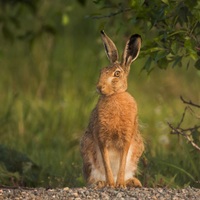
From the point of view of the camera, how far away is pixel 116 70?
6680 millimetres

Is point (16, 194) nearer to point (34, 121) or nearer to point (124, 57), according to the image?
point (124, 57)

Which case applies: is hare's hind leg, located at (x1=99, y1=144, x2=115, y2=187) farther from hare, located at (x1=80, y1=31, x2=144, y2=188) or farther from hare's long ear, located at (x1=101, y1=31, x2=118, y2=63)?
hare's long ear, located at (x1=101, y1=31, x2=118, y2=63)

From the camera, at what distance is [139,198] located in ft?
20.4

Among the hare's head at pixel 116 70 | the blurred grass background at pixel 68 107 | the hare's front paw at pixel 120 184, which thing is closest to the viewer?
the hare's head at pixel 116 70

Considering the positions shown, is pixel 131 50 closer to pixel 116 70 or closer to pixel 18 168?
pixel 116 70

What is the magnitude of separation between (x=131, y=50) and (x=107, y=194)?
119 centimetres

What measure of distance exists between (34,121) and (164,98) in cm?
219

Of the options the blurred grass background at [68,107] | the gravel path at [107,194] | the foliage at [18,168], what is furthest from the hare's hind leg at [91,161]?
the foliage at [18,168]

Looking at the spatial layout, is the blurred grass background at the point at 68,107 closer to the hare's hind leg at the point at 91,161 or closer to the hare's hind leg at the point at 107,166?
the hare's hind leg at the point at 91,161

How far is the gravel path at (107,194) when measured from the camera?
20.6 feet

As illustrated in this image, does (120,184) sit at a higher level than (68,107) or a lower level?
lower

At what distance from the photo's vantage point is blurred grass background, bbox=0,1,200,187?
8070 millimetres

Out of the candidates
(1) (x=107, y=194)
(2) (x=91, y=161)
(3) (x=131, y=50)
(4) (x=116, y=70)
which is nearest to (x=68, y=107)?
(2) (x=91, y=161)

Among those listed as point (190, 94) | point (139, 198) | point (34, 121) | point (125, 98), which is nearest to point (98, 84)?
point (125, 98)
